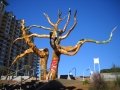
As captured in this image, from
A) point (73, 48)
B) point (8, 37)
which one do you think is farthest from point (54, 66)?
point (8, 37)

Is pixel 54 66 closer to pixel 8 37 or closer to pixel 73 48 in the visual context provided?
pixel 73 48

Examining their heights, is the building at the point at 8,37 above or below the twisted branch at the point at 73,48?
above

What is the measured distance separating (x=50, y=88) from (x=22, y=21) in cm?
1059

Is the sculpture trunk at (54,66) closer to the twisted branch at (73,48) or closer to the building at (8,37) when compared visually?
the twisted branch at (73,48)

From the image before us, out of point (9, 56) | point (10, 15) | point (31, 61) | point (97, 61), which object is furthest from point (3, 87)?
point (31, 61)

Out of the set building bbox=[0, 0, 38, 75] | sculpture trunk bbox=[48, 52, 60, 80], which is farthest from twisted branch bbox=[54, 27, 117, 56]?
building bbox=[0, 0, 38, 75]

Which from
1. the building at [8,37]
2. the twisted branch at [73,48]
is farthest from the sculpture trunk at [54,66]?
the building at [8,37]

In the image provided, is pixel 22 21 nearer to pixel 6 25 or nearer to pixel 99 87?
pixel 99 87

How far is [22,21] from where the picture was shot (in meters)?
24.7

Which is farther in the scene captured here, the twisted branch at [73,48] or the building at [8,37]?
the building at [8,37]

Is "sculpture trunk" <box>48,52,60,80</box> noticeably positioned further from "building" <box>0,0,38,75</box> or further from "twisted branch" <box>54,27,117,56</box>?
"building" <box>0,0,38,75</box>

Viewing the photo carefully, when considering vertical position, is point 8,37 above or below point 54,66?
above

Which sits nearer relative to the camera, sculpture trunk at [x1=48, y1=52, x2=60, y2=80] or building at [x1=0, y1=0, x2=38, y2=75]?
sculpture trunk at [x1=48, y1=52, x2=60, y2=80]

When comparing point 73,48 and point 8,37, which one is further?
point 8,37
